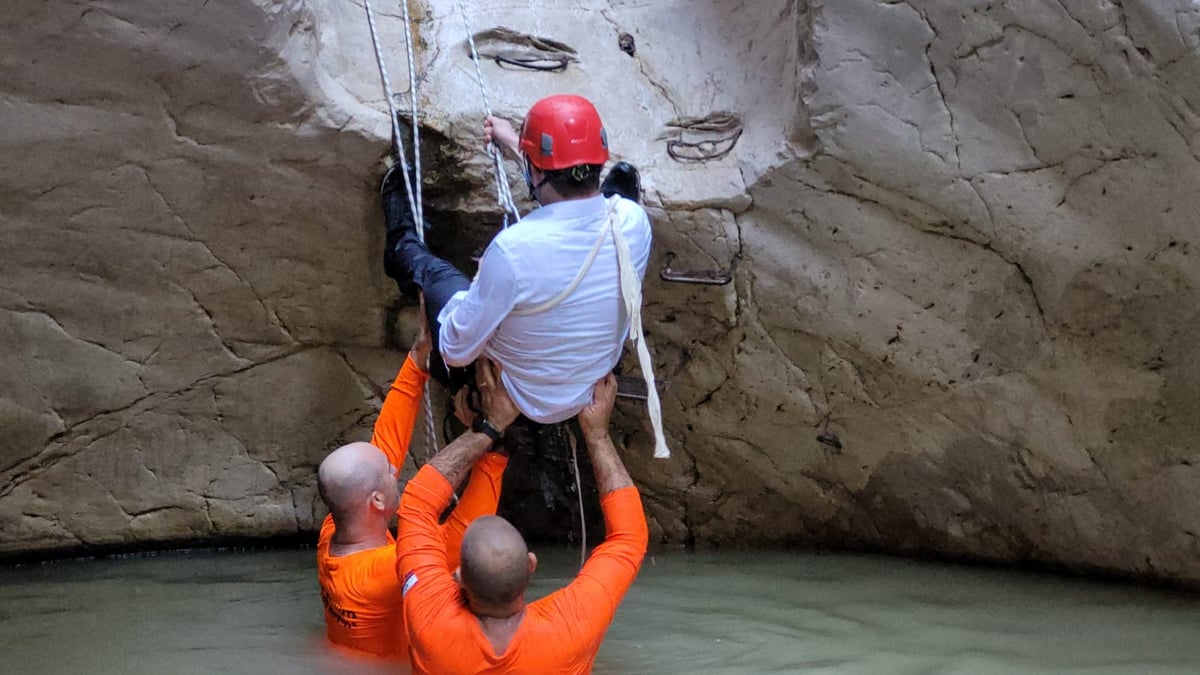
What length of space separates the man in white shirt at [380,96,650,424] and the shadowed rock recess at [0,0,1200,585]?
3.16 feet

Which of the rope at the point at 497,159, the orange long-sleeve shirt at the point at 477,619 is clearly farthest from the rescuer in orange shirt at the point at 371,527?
the rope at the point at 497,159

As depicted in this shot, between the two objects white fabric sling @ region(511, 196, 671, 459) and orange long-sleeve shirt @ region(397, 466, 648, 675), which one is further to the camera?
white fabric sling @ region(511, 196, 671, 459)

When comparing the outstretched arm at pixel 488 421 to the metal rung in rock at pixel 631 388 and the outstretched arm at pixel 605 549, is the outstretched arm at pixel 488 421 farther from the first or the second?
the metal rung in rock at pixel 631 388

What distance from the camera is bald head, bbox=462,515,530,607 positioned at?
8.89ft

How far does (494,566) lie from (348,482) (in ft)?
2.55

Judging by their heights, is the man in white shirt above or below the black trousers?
above

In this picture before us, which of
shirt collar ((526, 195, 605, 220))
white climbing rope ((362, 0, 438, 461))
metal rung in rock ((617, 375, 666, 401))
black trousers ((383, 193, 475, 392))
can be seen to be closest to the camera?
shirt collar ((526, 195, 605, 220))

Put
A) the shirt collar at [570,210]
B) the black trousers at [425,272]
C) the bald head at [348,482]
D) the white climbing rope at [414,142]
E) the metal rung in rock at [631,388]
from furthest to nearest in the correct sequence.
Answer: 1. the white climbing rope at [414,142]
2. the metal rung in rock at [631,388]
3. the black trousers at [425,272]
4. the bald head at [348,482]
5. the shirt collar at [570,210]

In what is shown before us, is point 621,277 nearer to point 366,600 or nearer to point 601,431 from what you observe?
point 601,431

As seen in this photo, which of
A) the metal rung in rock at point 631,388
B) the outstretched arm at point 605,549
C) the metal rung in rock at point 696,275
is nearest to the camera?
the outstretched arm at point 605,549

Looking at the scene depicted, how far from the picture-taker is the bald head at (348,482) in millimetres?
3316

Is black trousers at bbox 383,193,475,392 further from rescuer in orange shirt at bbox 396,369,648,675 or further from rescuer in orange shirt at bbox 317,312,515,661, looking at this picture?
rescuer in orange shirt at bbox 396,369,648,675

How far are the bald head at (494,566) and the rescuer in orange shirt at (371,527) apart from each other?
463 mm

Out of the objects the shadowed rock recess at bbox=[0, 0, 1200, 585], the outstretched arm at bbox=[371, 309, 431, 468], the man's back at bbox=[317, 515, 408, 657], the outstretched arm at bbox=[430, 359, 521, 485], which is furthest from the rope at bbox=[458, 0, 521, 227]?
the man's back at bbox=[317, 515, 408, 657]
